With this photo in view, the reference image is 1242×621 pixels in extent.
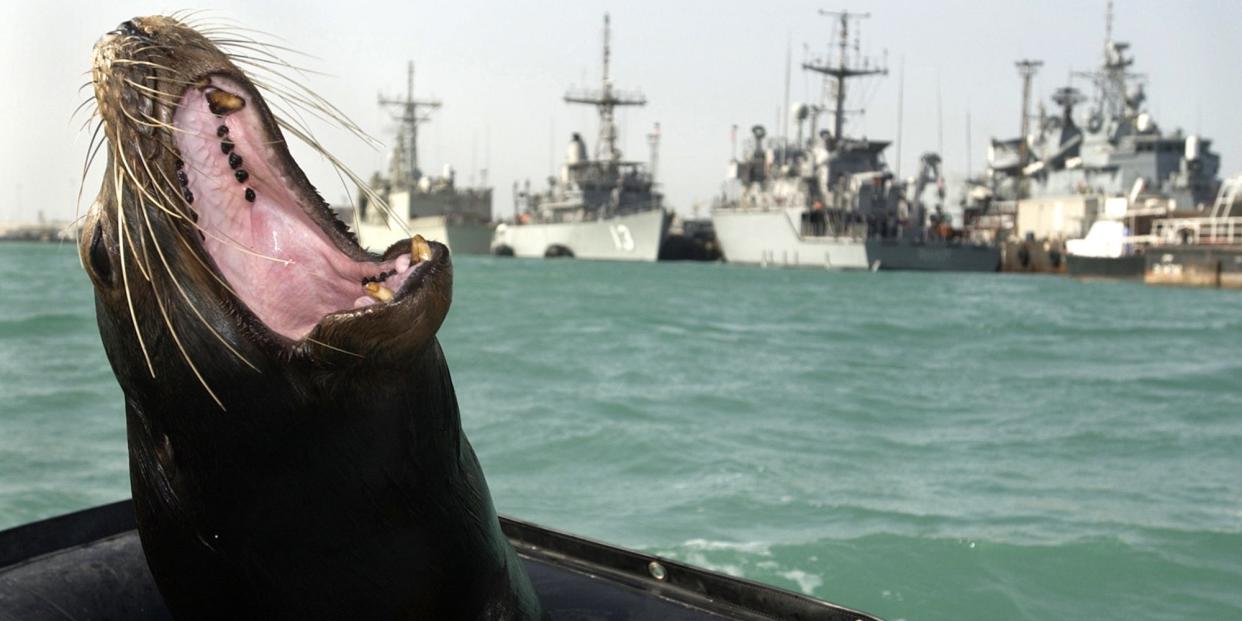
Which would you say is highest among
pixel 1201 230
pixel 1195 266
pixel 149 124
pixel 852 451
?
pixel 1201 230

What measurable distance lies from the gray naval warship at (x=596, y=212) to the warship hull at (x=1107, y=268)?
25.5 m

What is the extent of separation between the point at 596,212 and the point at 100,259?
230 feet

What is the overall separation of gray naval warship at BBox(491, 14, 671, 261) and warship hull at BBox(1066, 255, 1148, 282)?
25.5m

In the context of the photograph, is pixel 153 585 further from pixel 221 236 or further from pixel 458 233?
pixel 458 233

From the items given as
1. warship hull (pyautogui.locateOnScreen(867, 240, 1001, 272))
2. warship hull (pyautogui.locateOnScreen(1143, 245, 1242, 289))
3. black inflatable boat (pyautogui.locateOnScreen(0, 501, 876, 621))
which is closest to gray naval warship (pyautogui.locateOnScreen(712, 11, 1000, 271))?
warship hull (pyautogui.locateOnScreen(867, 240, 1001, 272))

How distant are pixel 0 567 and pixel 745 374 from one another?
12022 millimetres

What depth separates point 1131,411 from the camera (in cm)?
1145

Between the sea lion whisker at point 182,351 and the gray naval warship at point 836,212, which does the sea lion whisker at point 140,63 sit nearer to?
the sea lion whisker at point 182,351

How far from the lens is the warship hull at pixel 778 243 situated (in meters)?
55.2

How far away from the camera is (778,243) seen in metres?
58.6

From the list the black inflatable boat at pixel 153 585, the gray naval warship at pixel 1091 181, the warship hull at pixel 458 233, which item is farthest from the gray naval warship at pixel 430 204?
the black inflatable boat at pixel 153 585

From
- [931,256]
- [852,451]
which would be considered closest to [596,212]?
[931,256]

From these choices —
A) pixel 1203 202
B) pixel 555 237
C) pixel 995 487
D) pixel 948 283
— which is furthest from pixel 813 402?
pixel 555 237

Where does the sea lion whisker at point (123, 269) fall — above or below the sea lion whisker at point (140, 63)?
below
